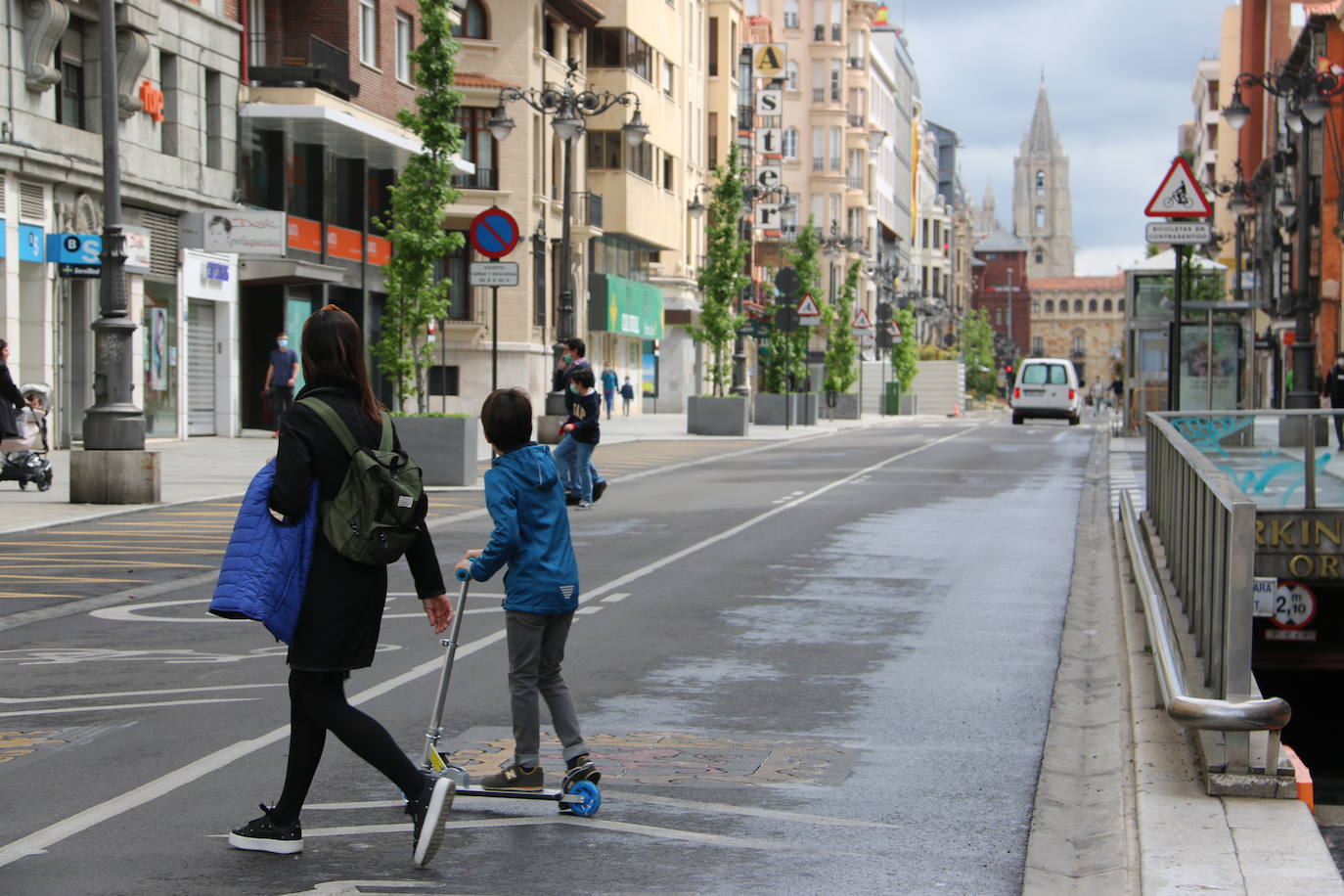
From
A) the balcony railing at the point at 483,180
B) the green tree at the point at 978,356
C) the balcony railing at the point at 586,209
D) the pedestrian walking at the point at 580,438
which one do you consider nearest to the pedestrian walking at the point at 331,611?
the pedestrian walking at the point at 580,438

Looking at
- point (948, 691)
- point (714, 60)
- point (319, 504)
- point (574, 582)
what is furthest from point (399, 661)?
point (714, 60)

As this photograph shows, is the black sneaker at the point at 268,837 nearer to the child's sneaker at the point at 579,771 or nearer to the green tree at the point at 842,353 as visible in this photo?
the child's sneaker at the point at 579,771

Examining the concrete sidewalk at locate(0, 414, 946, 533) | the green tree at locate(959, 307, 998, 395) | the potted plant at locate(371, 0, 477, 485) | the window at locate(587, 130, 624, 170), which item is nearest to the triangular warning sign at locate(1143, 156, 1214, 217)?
the concrete sidewalk at locate(0, 414, 946, 533)

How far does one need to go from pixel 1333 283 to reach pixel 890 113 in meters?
70.2

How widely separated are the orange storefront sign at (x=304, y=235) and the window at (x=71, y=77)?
260 inches

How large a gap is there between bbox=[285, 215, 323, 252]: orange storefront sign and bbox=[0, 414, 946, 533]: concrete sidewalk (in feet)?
12.5

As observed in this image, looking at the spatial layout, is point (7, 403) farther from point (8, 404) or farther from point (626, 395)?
point (626, 395)

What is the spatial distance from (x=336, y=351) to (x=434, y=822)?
4.70ft

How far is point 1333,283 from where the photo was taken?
5281cm

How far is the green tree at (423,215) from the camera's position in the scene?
24453mm

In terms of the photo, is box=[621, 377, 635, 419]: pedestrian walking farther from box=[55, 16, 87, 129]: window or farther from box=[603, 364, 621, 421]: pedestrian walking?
box=[55, 16, 87, 129]: window

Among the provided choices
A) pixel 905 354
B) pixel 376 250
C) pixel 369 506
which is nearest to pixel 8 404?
pixel 369 506

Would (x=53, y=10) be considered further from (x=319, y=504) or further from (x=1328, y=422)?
(x=319, y=504)

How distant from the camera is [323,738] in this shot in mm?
5746
